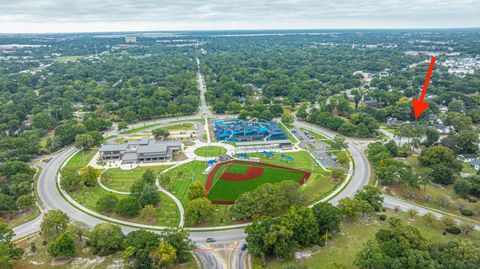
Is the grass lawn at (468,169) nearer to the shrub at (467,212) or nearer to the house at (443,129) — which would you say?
the shrub at (467,212)

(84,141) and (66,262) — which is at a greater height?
(84,141)

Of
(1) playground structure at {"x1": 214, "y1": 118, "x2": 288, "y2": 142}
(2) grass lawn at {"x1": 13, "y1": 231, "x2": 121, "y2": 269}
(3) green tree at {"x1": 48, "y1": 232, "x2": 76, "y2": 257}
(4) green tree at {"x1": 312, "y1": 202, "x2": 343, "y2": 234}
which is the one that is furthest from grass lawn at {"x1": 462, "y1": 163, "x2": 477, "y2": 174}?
(3) green tree at {"x1": 48, "y1": 232, "x2": 76, "y2": 257}

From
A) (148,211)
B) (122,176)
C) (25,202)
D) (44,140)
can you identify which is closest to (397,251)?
(148,211)

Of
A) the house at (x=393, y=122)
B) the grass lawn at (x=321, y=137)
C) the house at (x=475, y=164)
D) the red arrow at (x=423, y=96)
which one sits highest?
the red arrow at (x=423, y=96)

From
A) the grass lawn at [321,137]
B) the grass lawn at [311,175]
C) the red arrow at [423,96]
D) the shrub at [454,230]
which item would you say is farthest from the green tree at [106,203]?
the grass lawn at [321,137]

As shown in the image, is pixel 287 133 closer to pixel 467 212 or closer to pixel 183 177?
pixel 183 177

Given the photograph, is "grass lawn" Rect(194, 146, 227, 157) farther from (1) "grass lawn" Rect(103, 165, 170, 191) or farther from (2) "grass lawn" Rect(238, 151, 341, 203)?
(1) "grass lawn" Rect(103, 165, 170, 191)
